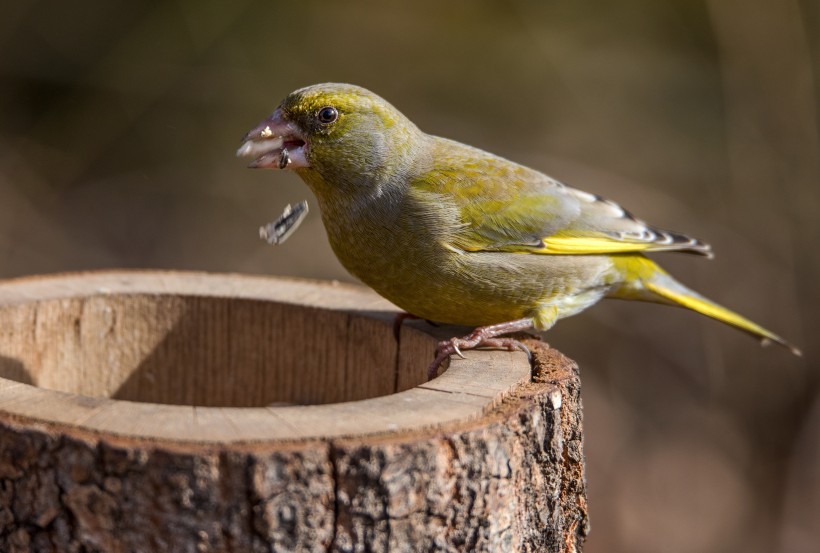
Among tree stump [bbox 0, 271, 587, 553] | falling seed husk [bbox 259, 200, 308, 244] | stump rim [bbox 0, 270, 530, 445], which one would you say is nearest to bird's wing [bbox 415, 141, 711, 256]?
falling seed husk [bbox 259, 200, 308, 244]

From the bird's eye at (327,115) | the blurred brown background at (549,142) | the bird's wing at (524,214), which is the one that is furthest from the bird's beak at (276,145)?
the blurred brown background at (549,142)

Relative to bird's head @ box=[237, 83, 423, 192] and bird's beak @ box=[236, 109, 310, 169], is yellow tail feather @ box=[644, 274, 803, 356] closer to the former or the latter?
bird's head @ box=[237, 83, 423, 192]

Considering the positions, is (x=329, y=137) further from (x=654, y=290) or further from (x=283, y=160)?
(x=654, y=290)

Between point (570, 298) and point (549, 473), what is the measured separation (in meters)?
1.49

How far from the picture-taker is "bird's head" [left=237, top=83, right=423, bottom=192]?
13.3ft

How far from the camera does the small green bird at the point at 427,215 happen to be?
4.00 meters

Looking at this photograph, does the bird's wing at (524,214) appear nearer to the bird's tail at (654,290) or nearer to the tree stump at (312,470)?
the bird's tail at (654,290)

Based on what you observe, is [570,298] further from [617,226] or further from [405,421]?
[405,421]

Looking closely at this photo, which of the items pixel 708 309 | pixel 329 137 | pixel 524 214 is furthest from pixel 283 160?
pixel 708 309

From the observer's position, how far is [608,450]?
781 centimetres

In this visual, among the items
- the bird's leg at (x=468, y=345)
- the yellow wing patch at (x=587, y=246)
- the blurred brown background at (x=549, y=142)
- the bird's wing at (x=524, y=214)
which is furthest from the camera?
the blurred brown background at (x=549, y=142)

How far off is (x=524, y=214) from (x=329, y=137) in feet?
2.85

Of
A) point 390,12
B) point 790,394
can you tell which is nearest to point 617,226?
point 790,394

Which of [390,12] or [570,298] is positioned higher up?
[390,12]
